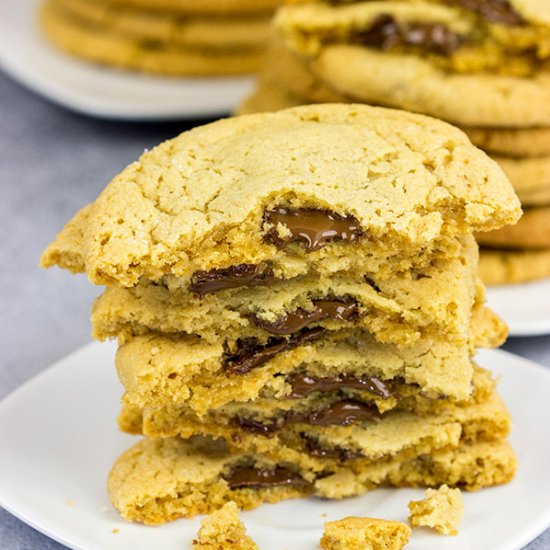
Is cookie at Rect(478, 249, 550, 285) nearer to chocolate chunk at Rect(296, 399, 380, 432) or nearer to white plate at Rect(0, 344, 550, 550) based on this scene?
white plate at Rect(0, 344, 550, 550)

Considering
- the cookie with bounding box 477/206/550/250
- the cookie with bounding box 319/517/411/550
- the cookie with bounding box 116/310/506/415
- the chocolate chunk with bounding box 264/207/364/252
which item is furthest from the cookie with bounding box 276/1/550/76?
the cookie with bounding box 319/517/411/550

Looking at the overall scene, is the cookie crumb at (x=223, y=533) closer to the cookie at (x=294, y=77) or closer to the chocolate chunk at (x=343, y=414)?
the chocolate chunk at (x=343, y=414)

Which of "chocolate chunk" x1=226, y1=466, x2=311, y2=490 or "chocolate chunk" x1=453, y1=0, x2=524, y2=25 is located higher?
"chocolate chunk" x1=453, y1=0, x2=524, y2=25

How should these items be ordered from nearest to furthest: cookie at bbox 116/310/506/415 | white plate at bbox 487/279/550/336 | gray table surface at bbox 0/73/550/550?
1. cookie at bbox 116/310/506/415
2. white plate at bbox 487/279/550/336
3. gray table surface at bbox 0/73/550/550

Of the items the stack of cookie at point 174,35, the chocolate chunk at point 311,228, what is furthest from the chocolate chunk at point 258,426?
the stack of cookie at point 174,35

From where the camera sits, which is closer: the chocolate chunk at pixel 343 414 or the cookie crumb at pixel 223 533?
the cookie crumb at pixel 223 533

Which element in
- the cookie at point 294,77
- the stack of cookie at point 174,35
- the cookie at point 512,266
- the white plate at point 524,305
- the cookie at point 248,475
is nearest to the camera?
the cookie at point 248,475

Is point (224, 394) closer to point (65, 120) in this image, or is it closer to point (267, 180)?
point (267, 180)
